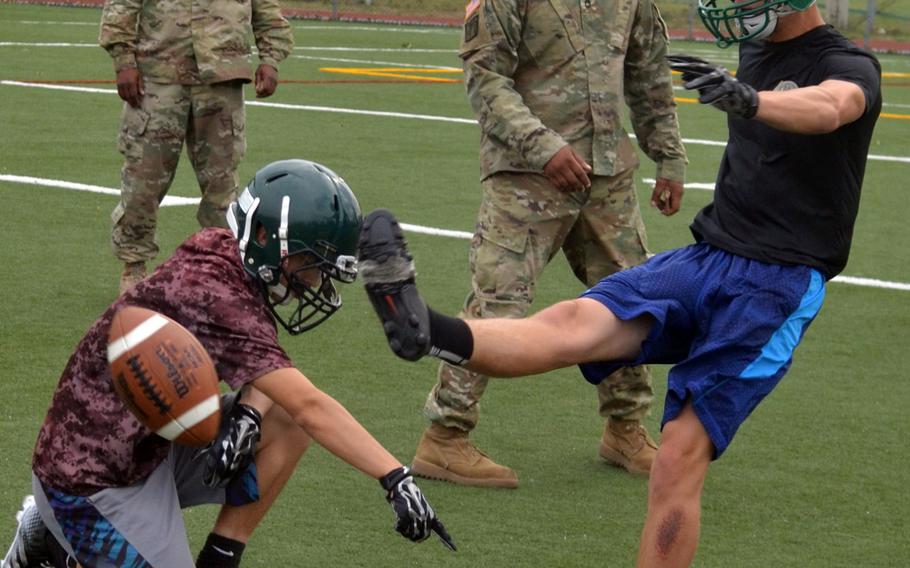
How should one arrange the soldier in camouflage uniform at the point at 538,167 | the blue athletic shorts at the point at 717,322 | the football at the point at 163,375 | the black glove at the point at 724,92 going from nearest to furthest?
the football at the point at 163,375 < the black glove at the point at 724,92 < the blue athletic shorts at the point at 717,322 < the soldier in camouflage uniform at the point at 538,167

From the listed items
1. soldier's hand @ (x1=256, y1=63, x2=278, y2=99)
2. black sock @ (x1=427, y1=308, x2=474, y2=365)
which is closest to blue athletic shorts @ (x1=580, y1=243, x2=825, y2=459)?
black sock @ (x1=427, y1=308, x2=474, y2=365)

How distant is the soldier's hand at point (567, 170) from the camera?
623cm

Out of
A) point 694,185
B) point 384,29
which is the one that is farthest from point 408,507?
point 384,29

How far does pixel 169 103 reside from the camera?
8.91m

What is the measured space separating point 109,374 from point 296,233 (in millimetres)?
635

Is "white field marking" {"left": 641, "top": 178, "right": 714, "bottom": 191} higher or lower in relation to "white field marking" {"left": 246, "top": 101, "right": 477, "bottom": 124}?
higher

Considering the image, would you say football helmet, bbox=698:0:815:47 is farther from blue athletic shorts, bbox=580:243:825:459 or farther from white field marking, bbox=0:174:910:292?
white field marking, bbox=0:174:910:292

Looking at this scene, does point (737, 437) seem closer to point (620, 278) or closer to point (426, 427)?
point (426, 427)

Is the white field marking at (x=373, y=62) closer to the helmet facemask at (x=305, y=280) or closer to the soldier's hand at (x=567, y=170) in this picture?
the soldier's hand at (x=567, y=170)

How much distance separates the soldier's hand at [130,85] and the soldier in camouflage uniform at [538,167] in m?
2.95

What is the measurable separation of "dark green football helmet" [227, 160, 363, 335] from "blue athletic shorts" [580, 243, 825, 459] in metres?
0.98

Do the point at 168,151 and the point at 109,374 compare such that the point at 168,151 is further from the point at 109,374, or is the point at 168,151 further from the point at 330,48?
the point at 330,48

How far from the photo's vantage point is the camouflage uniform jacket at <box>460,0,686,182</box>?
6.33m

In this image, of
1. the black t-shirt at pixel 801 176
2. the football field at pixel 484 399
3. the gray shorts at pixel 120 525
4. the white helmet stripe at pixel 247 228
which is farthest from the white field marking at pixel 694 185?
the gray shorts at pixel 120 525
